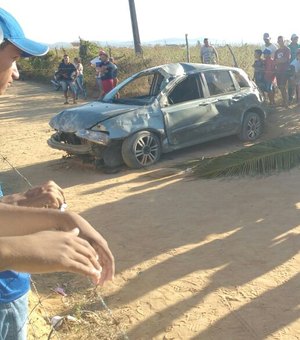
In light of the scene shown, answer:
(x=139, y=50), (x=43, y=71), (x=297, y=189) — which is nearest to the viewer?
(x=297, y=189)

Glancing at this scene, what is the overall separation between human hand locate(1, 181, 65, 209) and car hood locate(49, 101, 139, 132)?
20.4ft

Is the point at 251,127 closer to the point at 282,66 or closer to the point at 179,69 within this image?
the point at 179,69

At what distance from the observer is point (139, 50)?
22141mm

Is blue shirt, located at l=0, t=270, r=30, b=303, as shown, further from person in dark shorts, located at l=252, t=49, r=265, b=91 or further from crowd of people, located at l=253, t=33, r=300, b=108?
person in dark shorts, located at l=252, t=49, r=265, b=91

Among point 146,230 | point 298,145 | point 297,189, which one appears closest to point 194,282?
point 146,230

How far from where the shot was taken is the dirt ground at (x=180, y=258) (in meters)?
3.78

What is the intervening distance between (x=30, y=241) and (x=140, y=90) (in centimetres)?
887

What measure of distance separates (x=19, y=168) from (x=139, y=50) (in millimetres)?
14234

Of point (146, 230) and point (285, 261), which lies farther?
point (146, 230)

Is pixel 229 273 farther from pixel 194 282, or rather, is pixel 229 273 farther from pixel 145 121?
pixel 145 121

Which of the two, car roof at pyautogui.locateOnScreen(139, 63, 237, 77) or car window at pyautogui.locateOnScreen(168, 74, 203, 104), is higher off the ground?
car roof at pyautogui.locateOnScreen(139, 63, 237, 77)

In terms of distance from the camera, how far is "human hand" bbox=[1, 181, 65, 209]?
1912 millimetres

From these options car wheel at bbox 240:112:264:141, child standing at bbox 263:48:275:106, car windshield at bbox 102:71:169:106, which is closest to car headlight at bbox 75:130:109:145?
car windshield at bbox 102:71:169:106

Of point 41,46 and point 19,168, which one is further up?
point 41,46
